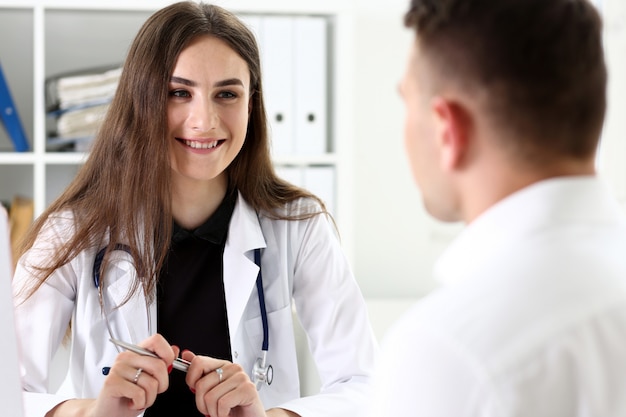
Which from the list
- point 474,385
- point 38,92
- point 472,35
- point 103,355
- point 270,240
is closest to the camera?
point 474,385

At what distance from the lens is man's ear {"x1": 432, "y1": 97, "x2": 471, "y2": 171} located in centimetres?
74

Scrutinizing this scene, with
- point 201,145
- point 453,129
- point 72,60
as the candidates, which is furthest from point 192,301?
point 72,60

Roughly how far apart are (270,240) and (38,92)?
1.31m

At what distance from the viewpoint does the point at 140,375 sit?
3.91 ft

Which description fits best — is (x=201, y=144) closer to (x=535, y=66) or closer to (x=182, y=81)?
(x=182, y=81)

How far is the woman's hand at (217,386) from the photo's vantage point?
1.24m

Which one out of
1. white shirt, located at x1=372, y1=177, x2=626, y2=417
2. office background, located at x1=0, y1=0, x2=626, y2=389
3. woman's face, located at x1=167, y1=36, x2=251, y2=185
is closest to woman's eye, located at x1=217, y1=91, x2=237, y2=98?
woman's face, located at x1=167, y1=36, x2=251, y2=185

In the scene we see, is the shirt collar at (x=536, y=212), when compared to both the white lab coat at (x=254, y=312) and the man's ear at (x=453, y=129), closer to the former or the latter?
the man's ear at (x=453, y=129)

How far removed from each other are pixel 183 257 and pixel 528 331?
42.9 inches

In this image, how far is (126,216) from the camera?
1.55 m

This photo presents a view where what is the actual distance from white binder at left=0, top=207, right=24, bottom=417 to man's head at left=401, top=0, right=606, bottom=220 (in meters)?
0.43

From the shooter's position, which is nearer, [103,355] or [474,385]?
[474,385]

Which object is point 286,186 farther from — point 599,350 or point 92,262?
point 599,350

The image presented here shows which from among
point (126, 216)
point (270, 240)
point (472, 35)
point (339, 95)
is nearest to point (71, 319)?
point (126, 216)
